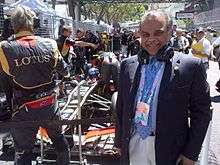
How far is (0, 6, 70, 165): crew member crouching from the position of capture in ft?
14.8

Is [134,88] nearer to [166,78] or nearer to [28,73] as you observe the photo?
[166,78]

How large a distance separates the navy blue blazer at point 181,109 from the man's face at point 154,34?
0.41ft

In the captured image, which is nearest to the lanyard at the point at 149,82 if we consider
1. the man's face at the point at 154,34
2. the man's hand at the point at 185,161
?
the man's face at the point at 154,34

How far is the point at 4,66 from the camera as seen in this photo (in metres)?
4.49

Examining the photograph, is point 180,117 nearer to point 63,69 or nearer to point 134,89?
point 134,89

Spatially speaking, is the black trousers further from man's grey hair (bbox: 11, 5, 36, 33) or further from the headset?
the headset

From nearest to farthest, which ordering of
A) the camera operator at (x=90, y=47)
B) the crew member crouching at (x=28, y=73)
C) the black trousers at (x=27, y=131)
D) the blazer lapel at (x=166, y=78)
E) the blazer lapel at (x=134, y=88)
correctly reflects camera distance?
the blazer lapel at (x=166, y=78) < the blazer lapel at (x=134, y=88) < the crew member crouching at (x=28, y=73) < the black trousers at (x=27, y=131) < the camera operator at (x=90, y=47)

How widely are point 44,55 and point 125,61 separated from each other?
57.6 inches

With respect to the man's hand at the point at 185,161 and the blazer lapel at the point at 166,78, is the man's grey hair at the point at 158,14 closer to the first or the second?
the blazer lapel at the point at 166,78

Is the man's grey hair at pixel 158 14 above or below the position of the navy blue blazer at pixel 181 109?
above

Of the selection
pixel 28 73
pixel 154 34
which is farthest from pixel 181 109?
pixel 28 73

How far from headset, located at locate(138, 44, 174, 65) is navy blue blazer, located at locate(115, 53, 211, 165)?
44 mm

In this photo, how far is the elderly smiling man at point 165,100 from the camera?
10.1ft

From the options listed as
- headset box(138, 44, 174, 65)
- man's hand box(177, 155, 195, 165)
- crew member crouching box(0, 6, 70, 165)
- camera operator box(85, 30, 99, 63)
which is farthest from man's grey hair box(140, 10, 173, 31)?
camera operator box(85, 30, 99, 63)
